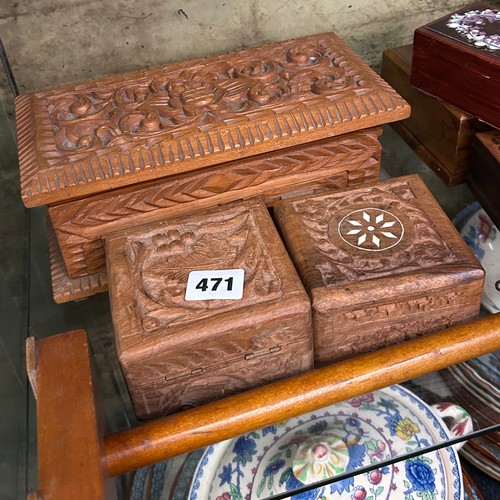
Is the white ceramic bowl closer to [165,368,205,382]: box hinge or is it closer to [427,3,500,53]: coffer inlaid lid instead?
[427,3,500,53]: coffer inlaid lid

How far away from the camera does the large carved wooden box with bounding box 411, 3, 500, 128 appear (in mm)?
911

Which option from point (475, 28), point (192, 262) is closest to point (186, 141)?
point (192, 262)

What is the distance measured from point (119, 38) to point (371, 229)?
2.17 feet

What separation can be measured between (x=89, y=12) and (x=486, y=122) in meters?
0.74

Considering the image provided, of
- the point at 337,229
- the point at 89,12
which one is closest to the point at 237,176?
the point at 337,229

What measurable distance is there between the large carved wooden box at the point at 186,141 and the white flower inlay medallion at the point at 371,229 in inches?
5.0

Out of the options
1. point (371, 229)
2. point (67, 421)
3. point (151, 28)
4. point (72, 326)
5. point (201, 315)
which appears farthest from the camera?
point (151, 28)

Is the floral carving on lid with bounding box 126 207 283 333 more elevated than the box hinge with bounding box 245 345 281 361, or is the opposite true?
the floral carving on lid with bounding box 126 207 283 333

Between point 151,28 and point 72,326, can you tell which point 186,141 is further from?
point 151,28

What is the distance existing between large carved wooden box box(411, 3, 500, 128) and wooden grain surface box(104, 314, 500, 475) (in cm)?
38

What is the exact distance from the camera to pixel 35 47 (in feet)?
3.61

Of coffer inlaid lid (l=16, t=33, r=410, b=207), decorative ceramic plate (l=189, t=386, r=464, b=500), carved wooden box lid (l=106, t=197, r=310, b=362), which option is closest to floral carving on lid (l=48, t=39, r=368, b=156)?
coffer inlaid lid (l=16, t=33, r=410, b=207)

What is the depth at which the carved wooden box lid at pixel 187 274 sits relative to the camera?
676 mm

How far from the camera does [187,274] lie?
736 millimetres
